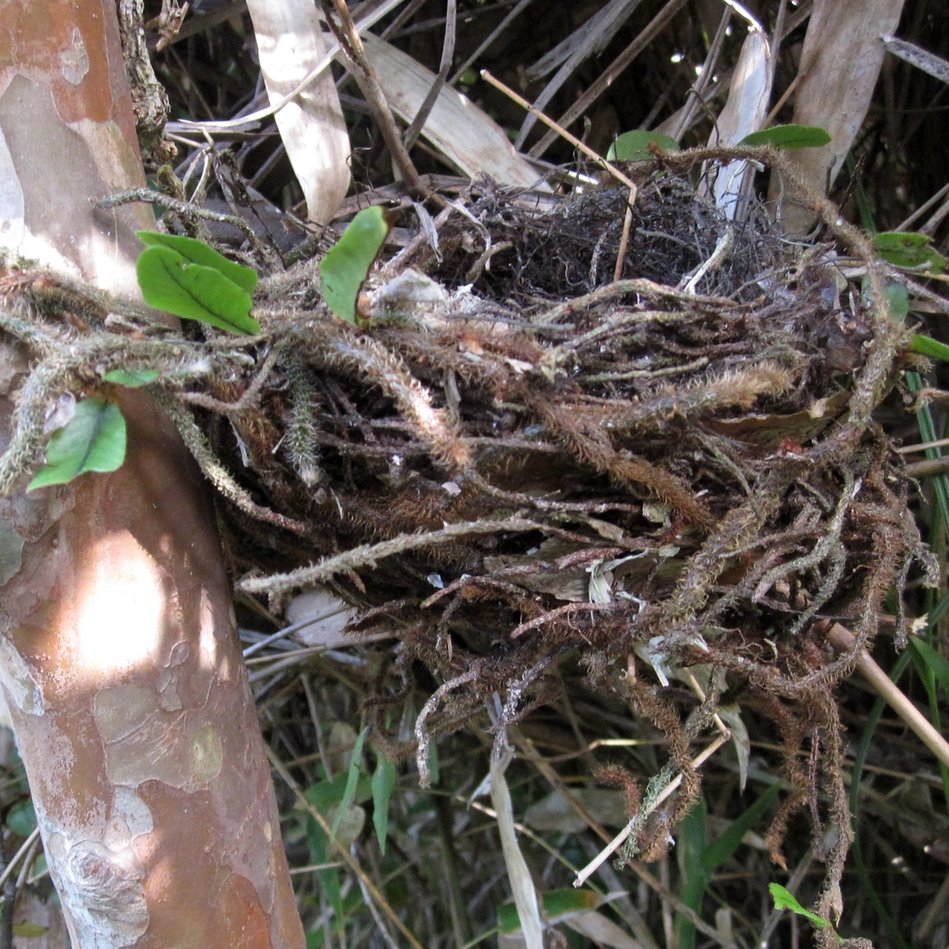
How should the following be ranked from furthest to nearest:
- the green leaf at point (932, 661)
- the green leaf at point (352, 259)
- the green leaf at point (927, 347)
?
the green leaf at point (932, 661) → the green leaf at point (927, 347) → the green leaf at point (352, 259)

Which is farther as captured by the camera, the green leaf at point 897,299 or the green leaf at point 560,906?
the green leaf at point 560,906

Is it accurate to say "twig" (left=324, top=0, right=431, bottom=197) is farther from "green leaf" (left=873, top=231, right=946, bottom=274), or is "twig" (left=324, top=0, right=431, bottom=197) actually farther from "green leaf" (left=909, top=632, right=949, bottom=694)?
"green leaf" (left=909, top=632, right=949, bottom=694)

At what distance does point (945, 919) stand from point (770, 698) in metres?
0.56

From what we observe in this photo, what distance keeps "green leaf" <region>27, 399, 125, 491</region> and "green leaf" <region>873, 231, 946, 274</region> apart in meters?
0.50

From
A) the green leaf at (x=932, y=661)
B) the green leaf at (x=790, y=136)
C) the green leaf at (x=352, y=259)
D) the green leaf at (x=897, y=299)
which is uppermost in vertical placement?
the green leaf at (x=352, y=259)

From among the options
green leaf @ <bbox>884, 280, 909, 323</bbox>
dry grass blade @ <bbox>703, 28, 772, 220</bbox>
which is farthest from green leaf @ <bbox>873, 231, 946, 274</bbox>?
dry grass blade @ <bbox>703, 28, 772, 220</bbox>

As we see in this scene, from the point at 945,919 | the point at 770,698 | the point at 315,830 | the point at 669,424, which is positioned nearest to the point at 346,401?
the point at 669,424

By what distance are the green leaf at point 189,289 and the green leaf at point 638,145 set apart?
39 centimetres

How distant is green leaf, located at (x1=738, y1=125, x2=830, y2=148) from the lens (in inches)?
25.1

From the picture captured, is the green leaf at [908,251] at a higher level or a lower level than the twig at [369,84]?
lower

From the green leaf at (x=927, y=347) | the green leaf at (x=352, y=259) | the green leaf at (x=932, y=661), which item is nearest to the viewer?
the green leaf at (x=352, y=259)

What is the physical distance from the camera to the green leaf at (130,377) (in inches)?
15.5

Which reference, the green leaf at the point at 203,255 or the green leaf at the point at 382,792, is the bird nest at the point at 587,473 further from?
the green leaf at the point at 382,792

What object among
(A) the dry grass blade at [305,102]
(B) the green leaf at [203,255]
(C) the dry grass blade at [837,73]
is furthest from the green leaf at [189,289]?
(C) the dry grass blade at [837,73]
